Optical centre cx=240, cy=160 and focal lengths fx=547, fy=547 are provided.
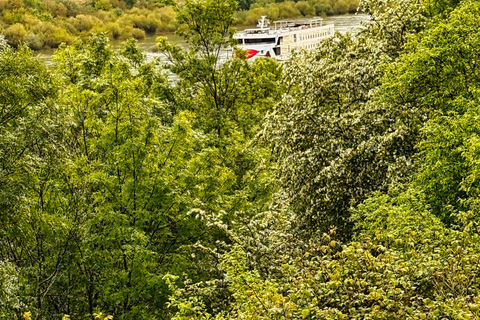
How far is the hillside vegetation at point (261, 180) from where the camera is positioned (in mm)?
9945

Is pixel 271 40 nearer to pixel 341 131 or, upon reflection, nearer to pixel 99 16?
Answer: pixel 99 16

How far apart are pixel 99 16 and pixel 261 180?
71.4 metres

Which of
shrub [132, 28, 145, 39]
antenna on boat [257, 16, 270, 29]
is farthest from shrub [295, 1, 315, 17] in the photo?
shrub [132, 28, 145, 39]

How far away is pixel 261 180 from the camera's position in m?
19.4

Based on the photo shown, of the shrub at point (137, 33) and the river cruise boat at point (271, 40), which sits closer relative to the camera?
the river cruise boat at point (271, 40)

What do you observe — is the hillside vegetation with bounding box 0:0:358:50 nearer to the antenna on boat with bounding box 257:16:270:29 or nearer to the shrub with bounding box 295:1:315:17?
the shrub with bounding box 295:1:315:17

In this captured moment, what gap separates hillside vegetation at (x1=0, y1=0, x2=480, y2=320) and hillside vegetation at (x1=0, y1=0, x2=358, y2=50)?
44228mm

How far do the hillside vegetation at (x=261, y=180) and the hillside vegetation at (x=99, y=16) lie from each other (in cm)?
4423

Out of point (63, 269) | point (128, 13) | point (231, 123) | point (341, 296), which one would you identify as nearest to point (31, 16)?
point (128, 13)

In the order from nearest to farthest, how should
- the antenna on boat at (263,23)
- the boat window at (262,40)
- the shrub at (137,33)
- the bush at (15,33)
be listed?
the bush at (15,33) < the boat window at (262,40) < the antenna on boat at (263,23) < the shrub at (137,33)

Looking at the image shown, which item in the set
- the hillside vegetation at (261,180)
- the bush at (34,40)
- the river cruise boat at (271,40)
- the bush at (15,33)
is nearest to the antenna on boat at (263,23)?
the river cruise boat at (271,40)

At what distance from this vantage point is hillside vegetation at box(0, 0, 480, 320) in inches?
392

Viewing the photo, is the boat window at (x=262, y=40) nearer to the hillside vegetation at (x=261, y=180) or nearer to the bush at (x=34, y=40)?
the bush at (x=34, y=40)

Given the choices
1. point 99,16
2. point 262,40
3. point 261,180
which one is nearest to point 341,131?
point 261,180
